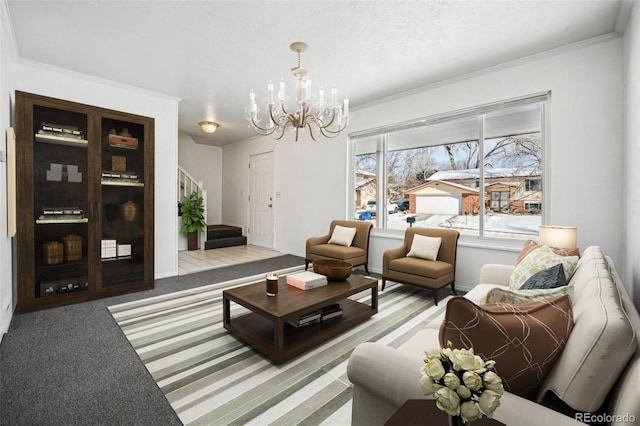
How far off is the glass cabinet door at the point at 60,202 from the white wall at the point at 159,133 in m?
0.54

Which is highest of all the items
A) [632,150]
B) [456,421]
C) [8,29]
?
[8,29]

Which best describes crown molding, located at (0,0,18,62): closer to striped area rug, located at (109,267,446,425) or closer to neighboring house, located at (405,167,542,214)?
striped area rug, located at (109,267,446,425)

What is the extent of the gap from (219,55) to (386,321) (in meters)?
3.20

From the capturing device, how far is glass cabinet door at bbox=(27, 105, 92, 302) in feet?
10.1

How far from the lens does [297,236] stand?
Answer: 603cm

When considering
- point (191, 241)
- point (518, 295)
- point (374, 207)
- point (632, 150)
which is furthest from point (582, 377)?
point (191, 241)

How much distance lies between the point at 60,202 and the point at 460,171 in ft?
15.8

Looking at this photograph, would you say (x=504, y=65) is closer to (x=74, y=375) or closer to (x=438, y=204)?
(x=438, y=204)

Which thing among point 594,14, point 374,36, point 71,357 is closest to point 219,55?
point 374,36

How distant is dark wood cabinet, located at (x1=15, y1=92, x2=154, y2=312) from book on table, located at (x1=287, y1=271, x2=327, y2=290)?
2188 millimetres

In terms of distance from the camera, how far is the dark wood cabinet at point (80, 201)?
9.70 ft

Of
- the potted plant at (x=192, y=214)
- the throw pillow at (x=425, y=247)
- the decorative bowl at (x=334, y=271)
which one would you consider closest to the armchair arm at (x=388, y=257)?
the throw pillow at (x=425, y=247)

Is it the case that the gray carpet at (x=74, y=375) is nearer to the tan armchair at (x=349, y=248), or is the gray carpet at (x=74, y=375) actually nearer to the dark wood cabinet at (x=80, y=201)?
the dark wood cabinet at (x=80, y=201)

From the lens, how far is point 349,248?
4.44 m
